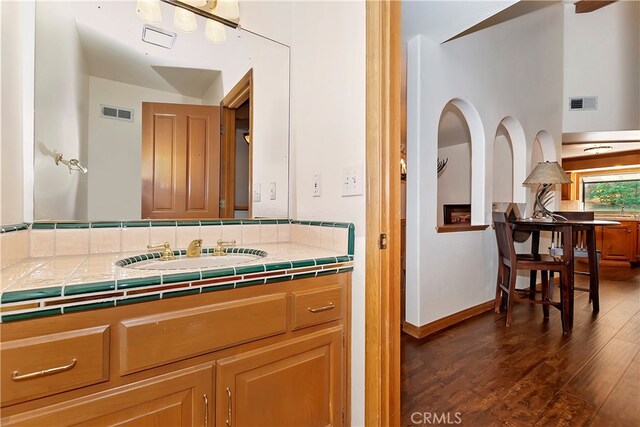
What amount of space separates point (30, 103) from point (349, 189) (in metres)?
1.23

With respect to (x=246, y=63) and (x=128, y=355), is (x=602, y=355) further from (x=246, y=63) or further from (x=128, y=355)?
(x=246, y=63)

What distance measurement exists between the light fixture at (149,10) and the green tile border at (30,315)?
1296 millimetres

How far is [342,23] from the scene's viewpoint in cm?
133

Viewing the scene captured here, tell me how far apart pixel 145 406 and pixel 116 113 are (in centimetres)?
118

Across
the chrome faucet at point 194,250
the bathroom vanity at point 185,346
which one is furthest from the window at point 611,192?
the chrome faucet at point 194,250

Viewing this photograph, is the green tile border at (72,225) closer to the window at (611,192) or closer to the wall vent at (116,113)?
the wall vent at (116,113)

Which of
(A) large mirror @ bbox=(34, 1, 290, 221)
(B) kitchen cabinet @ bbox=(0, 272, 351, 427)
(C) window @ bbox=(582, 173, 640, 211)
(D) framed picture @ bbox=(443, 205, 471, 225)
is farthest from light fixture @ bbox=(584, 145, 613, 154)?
(B) kitchen cabinet @ bbox=(0, 272, 351, 427)

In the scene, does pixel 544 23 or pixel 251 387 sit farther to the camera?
pixel 544 23

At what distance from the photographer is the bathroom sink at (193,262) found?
1146 millimetres

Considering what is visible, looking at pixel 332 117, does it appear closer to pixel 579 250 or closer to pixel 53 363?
pixel 53 363

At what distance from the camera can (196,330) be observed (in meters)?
0.87

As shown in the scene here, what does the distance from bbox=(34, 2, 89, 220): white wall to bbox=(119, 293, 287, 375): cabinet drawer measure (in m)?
0.73

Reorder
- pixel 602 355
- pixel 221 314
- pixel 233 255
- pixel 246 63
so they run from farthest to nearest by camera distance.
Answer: pixel 602 355 → pixel 246 63 → pixel 233 255 → pixel 221 314

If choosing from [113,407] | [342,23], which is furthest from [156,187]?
[342,23]
